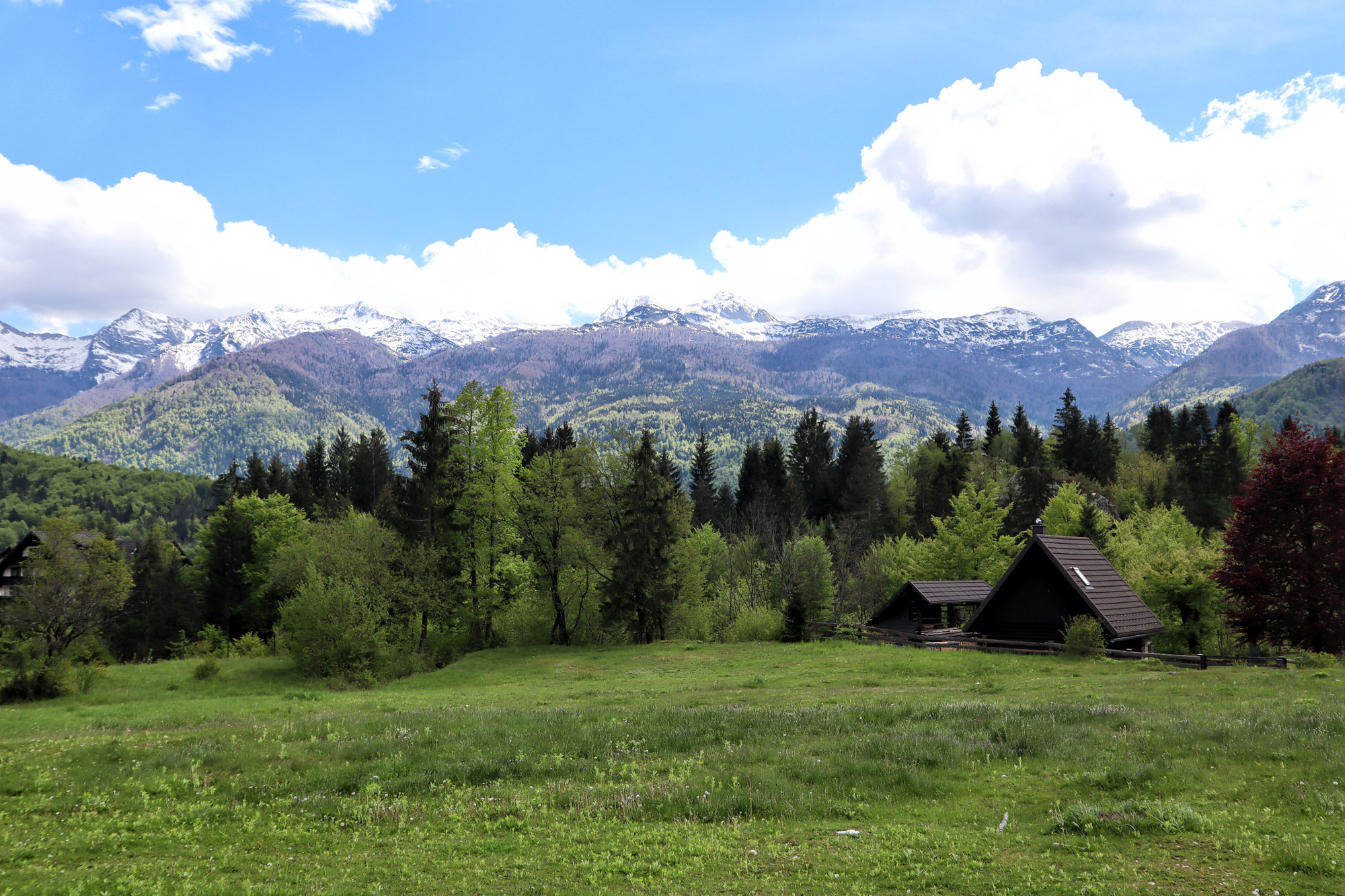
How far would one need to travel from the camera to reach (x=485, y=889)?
930 centimetres

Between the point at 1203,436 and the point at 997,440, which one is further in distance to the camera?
the point at 997,440

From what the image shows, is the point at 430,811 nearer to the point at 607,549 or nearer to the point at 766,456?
the point at 607,549

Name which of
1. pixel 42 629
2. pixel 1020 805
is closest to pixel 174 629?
pixel 42 629

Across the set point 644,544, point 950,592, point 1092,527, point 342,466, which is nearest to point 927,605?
point 950,592

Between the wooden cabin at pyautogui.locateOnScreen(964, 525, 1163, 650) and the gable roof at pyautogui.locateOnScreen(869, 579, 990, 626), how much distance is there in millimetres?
6376

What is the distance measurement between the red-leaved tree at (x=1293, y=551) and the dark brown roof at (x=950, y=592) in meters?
18.9

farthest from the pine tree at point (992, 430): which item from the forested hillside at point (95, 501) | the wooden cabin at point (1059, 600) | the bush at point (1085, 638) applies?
the forested hillside at point (95, 501)

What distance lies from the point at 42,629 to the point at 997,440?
Result: 121374 mm

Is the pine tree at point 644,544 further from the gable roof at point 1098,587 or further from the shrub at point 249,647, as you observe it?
the shrub at point 249,647

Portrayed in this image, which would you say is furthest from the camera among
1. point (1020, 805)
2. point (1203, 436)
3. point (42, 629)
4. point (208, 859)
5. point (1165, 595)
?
point (1203, 436)

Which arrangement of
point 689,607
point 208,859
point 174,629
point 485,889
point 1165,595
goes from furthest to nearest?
point 174,629
point 689,607
point 1165,595
point 208,859
point 485,889

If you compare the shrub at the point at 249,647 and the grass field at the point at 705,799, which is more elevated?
the grass field at the point at 705,799

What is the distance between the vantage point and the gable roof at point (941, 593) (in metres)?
54.3

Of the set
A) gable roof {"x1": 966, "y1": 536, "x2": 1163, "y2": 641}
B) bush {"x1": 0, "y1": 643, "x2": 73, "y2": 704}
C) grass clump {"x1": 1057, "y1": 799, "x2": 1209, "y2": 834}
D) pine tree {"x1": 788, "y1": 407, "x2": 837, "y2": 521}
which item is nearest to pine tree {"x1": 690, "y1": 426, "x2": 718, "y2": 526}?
pine tree {"x1": 788, "y1": 407, "x2": 837, "y2": 521}
